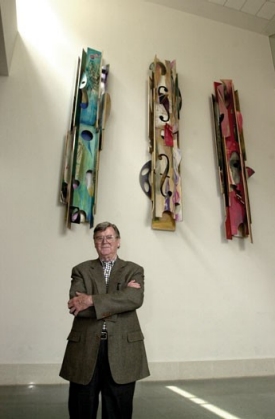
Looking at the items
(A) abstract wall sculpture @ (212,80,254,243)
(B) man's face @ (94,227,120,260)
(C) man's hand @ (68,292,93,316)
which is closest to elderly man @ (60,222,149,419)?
(C) man's hand @ (68,292,93,316)

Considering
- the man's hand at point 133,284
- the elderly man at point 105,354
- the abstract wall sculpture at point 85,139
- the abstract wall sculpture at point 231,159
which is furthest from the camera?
the abstract wall sculpture at point 231,159

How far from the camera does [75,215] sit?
10.6ft

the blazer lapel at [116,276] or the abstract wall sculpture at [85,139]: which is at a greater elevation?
the abstract wall sculpture at [85,139]

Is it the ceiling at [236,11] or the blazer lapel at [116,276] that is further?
the ceiling at [236,11]

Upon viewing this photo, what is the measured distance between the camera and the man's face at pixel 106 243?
1702 millimetres

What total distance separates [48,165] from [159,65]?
79.3 inches

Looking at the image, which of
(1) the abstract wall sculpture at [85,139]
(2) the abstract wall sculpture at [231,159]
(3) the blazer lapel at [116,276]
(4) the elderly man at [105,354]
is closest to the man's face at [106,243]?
(3) the blazer lapel at [116,276]

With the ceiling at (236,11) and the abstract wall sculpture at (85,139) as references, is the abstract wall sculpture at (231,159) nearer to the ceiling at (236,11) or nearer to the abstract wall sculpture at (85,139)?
the ceiling at (236,11)

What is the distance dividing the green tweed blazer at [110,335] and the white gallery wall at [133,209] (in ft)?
5.24

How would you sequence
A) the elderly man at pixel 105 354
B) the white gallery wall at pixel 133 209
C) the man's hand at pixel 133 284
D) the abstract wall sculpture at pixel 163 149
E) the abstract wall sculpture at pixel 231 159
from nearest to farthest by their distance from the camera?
the elderly man at pixel 105 354 < the man's hand at pixel 133 284 < the white gallery wall at pixel 133 209 < the abstract wall sculpture at pixel 163 149 < the abstract wall sculpture at pixel 231 159

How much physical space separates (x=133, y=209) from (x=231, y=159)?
1480mm

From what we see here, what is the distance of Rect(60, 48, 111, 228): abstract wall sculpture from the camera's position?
3.27 metres

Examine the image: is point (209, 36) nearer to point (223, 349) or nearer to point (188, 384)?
point (223, 349)

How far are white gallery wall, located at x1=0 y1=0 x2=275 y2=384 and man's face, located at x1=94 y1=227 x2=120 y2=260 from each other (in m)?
1.55
